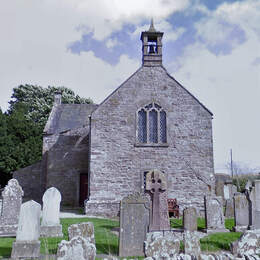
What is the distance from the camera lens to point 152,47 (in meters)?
19.3

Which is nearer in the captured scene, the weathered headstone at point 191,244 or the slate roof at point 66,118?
the weathered headstone at point 191,244

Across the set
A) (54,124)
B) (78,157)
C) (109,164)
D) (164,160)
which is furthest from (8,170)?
(164,160)

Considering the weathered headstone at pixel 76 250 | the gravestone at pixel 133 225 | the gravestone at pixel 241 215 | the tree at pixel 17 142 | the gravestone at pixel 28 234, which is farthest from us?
the tree at pixel 17 142

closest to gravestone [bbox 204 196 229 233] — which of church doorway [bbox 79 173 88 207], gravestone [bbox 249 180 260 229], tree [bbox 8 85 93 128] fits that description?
gravestone [bbox 249 180 260 229]

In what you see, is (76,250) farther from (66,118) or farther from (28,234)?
(66,118)

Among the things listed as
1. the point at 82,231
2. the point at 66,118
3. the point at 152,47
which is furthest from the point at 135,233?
the point at 66,118

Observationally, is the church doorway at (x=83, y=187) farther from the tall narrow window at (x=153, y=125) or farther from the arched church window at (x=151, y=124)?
the tall narrow window at (x=153, y=125)

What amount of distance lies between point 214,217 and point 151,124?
25.5 feet

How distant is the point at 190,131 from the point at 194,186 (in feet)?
10.3

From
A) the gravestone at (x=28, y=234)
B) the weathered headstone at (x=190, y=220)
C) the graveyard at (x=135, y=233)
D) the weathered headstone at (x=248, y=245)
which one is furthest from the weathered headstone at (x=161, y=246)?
the weathered headstone at (x=190, y=220)

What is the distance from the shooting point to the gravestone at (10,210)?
10.1 metres

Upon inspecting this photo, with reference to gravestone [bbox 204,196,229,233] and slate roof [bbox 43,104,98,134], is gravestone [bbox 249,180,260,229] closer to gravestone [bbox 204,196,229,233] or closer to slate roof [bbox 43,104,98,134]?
gravestone [bbox 204,196,229,233]

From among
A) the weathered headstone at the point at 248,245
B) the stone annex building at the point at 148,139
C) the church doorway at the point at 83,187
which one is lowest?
the weathered headstone at the point at 248,245

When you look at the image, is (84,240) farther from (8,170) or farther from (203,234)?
(8,170)
